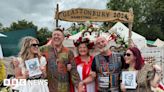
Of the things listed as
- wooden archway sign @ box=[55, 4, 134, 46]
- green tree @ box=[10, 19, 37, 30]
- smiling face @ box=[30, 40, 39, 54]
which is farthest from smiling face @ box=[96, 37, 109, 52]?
green tree @ box=[10, 19, 37, 30]

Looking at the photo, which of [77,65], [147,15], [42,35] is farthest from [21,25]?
[77,65]

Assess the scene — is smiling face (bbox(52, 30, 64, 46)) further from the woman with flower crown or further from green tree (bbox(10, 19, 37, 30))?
green tree (bbox(10, 19, 37, 30))

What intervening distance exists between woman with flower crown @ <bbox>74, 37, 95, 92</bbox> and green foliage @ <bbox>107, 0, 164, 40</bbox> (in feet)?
134

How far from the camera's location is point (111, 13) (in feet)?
31.0

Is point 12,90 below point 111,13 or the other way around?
below

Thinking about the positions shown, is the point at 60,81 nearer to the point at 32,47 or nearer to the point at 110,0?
the point at 32,47

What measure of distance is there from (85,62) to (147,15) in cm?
4510

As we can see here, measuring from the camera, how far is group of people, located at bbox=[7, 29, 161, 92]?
16.8 ft

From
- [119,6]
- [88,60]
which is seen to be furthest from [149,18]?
[88,60]

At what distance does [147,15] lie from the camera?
163ft

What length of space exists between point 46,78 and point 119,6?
145ft

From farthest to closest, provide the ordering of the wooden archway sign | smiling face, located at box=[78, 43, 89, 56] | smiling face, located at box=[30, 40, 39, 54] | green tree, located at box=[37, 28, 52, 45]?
green tree, located at box=[37, 28, 52, 45], the wooden archway sign, smiling face, located at box=[78, 43, 89, 56], smiling face, located at box=[30, 40, 39, 54]

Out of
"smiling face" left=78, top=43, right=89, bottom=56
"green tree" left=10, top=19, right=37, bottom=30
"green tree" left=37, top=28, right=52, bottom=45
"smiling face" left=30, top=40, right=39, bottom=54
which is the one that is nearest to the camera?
"smiling face" left=30, top=40, right=39, bottom=54

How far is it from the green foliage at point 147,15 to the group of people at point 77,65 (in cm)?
4104
